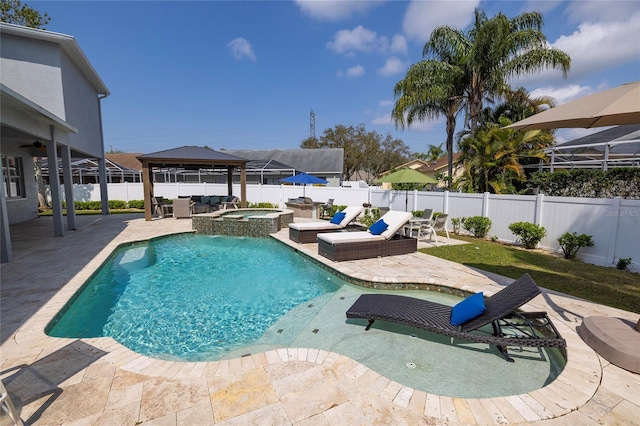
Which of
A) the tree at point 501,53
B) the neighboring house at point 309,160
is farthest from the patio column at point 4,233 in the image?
the neighboring house at point 309,160

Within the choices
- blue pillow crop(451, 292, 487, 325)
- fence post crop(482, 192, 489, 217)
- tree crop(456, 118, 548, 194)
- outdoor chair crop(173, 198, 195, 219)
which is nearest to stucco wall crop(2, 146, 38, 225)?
outdoor chair crop(173, 198, 195, 219)

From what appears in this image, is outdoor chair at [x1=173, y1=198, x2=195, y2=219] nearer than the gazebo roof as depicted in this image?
No

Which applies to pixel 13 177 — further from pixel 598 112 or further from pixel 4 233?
pixel 598 112

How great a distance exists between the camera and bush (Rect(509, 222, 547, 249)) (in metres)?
8.66

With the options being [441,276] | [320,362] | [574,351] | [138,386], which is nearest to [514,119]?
[441,276]

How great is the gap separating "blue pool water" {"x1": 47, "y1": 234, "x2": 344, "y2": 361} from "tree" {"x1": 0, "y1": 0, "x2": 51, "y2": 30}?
2297 cm

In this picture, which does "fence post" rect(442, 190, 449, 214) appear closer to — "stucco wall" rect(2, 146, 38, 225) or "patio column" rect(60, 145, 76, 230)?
"patio column" rect(60, 145, 76, 230)

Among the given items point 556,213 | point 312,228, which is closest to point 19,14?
point 312,228

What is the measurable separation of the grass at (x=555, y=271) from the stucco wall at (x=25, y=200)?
1725 cm

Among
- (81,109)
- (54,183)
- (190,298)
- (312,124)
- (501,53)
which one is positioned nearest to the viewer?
(190,298)

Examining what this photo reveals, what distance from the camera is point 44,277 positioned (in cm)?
599

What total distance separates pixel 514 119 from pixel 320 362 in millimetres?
21136

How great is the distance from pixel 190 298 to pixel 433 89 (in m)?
16.3

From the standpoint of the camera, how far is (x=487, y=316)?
360cm
